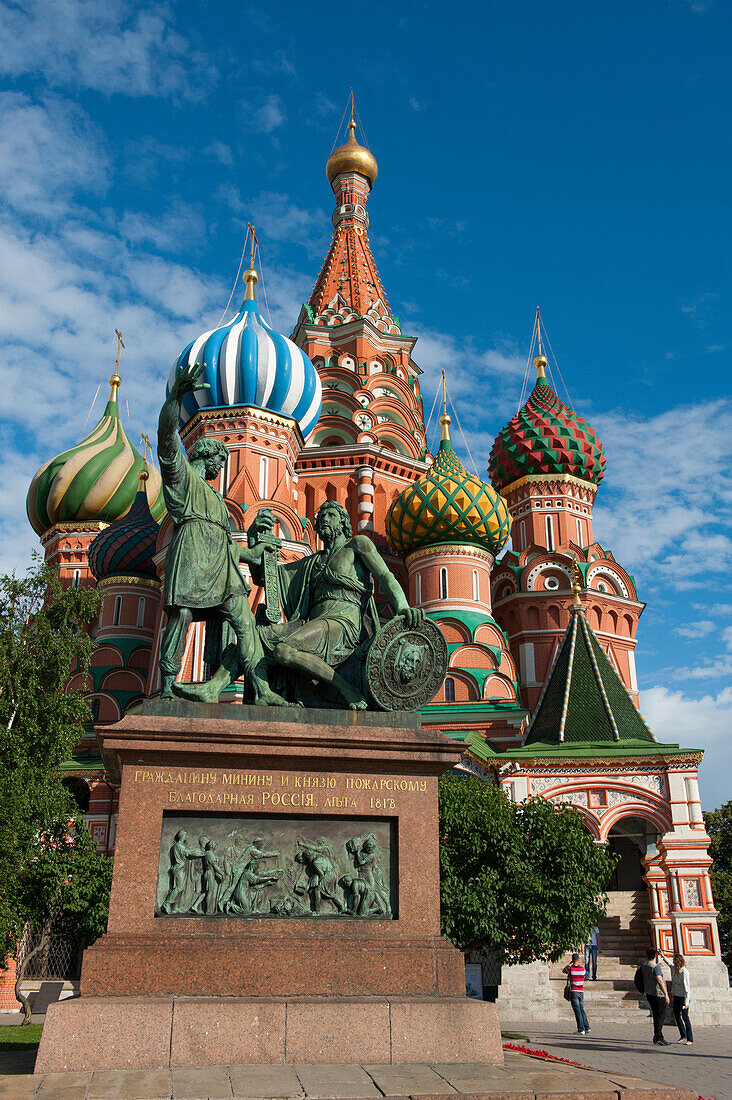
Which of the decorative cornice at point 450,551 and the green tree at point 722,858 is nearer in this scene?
the decorative cornice at point 450,551

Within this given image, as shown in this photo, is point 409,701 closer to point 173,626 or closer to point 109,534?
point 173,626

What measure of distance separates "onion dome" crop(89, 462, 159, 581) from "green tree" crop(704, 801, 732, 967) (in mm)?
22481

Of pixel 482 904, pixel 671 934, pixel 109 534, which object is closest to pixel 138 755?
pixel 482 904

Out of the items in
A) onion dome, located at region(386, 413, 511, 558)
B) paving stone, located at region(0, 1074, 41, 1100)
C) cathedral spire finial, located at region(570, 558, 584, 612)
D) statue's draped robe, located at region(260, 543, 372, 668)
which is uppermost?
onion dome, located at region(386, 413, 511, 558)

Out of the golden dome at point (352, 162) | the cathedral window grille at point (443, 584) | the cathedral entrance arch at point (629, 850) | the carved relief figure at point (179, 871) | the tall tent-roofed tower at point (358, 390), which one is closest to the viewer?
the carved relief figure at point (179, 871)

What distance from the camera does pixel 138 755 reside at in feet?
23.5

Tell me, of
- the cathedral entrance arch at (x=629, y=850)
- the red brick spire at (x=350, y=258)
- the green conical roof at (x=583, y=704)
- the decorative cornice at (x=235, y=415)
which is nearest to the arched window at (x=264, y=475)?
the decorative cornice at (x=235, y=415)

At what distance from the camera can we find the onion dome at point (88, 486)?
37.9m

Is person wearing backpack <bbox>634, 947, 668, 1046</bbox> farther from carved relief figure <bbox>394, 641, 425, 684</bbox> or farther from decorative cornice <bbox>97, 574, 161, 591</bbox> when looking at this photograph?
decorative cornice <bbox>97, 574, 161, 591</bbox>

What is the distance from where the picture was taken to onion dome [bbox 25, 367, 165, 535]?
124 feet

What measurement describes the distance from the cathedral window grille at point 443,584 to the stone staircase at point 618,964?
9503 millimetres

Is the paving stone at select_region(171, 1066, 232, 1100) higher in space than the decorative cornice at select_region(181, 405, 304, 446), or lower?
lower

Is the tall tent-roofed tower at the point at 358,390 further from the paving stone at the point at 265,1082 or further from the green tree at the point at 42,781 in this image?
the paving stone at the point at 265,1082

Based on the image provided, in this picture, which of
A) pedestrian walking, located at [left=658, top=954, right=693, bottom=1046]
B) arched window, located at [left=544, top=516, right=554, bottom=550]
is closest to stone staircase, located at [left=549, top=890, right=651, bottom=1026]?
pedestrian walking, located at [left=658, top=954, right=693, bottom=1046]
